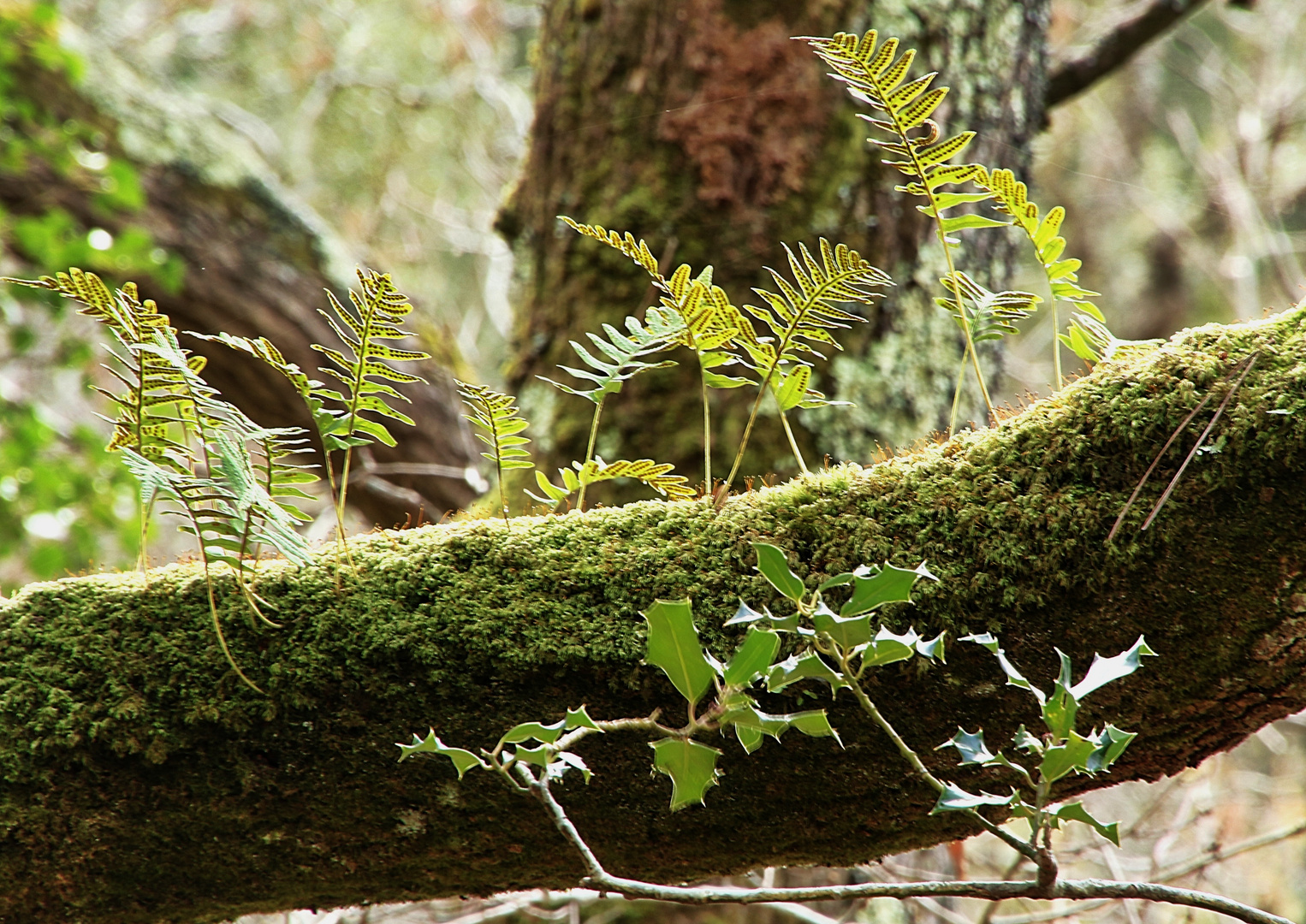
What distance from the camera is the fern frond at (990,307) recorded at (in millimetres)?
1381

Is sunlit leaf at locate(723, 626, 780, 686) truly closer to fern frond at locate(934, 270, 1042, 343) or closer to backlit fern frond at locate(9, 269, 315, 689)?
backlit fern frond at locate(9, 269, 315, 689)

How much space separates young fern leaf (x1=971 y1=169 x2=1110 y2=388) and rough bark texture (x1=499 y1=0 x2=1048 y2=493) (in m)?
1.16

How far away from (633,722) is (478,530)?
367mm

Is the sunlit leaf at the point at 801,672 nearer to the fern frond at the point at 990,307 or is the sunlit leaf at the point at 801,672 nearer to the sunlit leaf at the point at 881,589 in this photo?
the sunlit leaf at the point at 881,589

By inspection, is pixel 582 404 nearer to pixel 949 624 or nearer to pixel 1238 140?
pixel 949 624

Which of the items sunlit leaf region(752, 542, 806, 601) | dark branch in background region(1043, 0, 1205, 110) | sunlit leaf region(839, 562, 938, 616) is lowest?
sunlit leaf region(752, 542, 806, 601)

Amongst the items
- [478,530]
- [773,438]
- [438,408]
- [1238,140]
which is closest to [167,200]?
[438,408]

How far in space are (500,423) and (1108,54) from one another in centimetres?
296

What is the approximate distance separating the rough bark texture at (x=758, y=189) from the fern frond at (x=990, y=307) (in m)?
1.05

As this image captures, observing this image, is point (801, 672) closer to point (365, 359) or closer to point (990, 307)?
point (365, 359)

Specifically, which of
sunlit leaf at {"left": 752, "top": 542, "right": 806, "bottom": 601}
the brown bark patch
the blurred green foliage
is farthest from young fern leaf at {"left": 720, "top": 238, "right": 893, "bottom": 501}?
the blurred green foliage

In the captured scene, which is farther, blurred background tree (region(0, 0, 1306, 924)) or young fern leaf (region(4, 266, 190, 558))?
blurred background tree (region(0, 0, 1306, 924))

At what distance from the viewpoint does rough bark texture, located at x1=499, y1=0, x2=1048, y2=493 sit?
2.64 metres

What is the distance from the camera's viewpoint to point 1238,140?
6.78m
